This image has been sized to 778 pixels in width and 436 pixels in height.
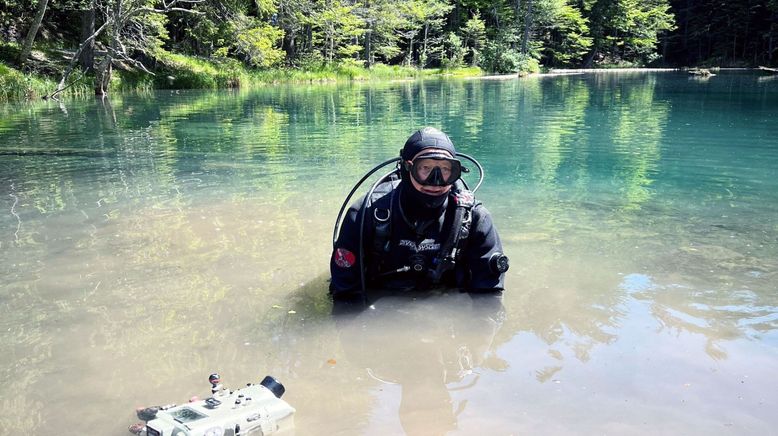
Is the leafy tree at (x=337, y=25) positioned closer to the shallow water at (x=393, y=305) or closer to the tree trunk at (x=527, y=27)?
the tree trunk at (x=527, y=27)

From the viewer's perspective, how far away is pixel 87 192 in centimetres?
805

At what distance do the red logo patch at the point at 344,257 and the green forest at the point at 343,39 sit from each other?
18.3m

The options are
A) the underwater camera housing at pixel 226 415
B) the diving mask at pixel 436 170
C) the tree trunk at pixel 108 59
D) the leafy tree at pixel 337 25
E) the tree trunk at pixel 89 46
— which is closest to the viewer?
the underwater camera housing at pixel 226 415

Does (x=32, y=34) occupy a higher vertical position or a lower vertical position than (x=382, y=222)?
higher

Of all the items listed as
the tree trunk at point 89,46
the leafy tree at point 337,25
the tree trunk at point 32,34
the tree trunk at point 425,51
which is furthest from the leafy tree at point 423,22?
the tree trunk at point 32,34

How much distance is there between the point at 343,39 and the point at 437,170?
143 feet

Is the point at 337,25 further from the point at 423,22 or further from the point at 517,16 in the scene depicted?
the point at 517,16

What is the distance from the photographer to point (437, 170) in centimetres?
391

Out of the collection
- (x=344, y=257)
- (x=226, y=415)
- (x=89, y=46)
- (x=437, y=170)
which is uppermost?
(x=89, y=46)

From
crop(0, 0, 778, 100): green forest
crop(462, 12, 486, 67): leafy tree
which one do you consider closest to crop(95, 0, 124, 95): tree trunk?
crop(0, 0, 778, 100): green forest

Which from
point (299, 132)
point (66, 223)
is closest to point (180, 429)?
point (66, 223)

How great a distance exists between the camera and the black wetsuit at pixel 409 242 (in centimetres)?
418

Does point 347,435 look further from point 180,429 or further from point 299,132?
point 299,132

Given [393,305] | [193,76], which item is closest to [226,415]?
[393,305]
